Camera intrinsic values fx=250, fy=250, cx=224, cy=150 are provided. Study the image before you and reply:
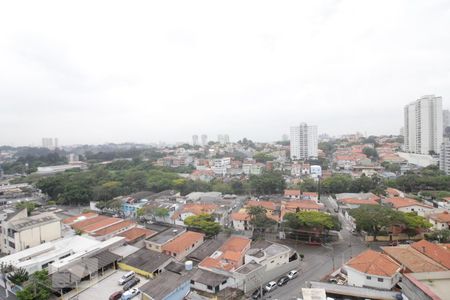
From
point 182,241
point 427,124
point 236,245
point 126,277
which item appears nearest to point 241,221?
point 236,245

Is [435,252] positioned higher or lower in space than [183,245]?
higher

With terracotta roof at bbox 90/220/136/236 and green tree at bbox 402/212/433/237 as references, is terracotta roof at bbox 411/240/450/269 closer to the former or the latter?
green tree at bbox 402/212/433/237

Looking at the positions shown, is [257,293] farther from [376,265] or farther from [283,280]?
[376,265]

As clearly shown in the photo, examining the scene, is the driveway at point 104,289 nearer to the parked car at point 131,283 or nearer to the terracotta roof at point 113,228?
the parked car at point 131,283

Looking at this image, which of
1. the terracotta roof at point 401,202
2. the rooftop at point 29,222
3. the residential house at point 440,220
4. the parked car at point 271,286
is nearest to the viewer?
the parked car at point 271,286

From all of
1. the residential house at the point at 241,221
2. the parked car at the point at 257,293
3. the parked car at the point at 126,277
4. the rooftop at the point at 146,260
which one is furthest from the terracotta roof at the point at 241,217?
the parked car at the point at 126,277

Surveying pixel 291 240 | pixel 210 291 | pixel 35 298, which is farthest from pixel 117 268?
pixel 291 240
